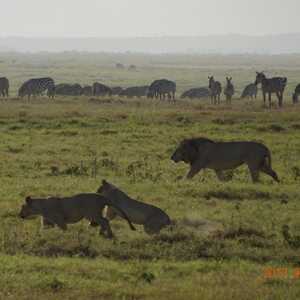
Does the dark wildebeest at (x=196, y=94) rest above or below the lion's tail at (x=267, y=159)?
below

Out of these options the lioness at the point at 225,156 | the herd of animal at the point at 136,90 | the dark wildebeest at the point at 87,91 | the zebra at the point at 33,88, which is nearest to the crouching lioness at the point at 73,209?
the lioness at the point at 225,156

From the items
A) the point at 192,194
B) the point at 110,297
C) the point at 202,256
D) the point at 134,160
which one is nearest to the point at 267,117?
the point at 134,160

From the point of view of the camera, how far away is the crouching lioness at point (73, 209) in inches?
517

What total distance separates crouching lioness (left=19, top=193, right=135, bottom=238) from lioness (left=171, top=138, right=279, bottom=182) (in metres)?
5.60

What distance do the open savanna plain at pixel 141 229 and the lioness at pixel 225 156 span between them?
44 cm

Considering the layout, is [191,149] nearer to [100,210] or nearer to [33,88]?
[100,210]

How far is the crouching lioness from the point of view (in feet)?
43.1

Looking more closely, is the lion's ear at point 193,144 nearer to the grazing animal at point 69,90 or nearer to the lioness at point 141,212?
the lioness at point 141,212

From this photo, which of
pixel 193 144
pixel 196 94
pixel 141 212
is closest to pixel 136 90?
pixel 196 94

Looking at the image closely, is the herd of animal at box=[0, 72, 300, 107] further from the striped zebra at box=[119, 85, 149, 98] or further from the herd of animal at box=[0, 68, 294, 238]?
the herd of animal at box=[0, 68, 294, 238]

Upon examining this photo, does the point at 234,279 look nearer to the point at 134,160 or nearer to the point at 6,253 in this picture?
the point at 6,253

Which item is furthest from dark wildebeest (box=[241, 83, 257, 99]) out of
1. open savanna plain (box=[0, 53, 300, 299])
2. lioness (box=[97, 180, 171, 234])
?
lioness (box=[97, 180, 171, 234])

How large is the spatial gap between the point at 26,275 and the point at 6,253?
1431 mm

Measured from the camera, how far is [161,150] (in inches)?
958
